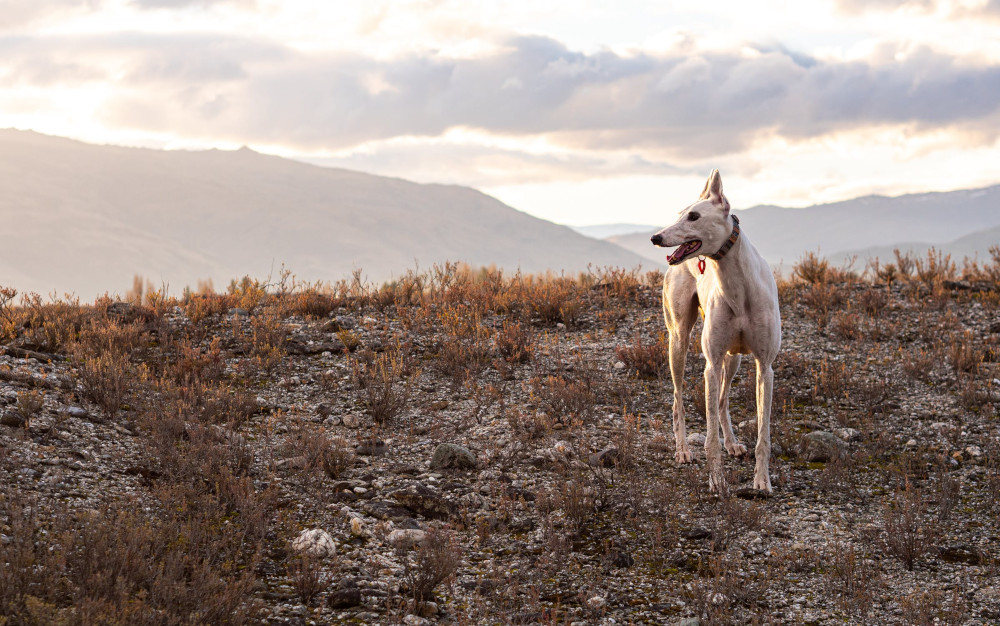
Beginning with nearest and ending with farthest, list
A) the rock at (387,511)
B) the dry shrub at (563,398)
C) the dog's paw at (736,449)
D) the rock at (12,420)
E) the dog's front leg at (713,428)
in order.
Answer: the rock at (387,511)
the dog's front leg at (713,428)
the rock at (12,420)
the dog's paw at (736,449)
the dry shrub at (563,398)

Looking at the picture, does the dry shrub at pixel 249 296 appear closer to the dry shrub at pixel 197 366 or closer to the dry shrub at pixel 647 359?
the dry shrub at pixel 197 366

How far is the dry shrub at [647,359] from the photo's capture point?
31.5ft

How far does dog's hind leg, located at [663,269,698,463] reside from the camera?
750 centimetres

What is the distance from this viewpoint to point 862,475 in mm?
7074

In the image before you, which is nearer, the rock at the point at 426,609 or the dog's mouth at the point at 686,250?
the rock at the point at 426,609

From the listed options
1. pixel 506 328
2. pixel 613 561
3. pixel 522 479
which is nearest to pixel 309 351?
pixel 506 328

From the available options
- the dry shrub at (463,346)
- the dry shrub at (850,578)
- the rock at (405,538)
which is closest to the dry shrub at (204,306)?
the dry shrub at (463,346)

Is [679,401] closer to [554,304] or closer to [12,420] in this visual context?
Result: [554,304]

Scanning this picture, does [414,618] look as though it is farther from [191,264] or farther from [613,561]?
[191,264]

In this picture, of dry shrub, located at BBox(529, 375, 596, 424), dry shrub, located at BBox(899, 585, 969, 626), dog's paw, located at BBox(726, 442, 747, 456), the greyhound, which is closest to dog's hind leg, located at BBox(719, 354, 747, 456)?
dog's paw, located at BBox(726, 442, 747, 456)

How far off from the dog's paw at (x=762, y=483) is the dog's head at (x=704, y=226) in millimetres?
2149

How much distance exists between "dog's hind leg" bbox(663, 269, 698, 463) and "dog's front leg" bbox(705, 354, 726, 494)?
75 cm

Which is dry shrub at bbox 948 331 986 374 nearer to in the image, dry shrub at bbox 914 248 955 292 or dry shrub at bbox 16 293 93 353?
dry shrub at bbox 914 248 955 292

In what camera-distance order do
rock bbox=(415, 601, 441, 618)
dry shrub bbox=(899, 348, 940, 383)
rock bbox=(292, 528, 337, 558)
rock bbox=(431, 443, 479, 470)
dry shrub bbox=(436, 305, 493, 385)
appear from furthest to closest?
dry shrub bbox=(436, 305, 493, 385), dry shrub bbox=(899, 348, 940, 383), rock bbox=(431, 443, 479, 470), rock bbox=(292, 528, 337, 558), rock bbox=(415, 601, 441, 618)
